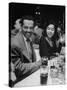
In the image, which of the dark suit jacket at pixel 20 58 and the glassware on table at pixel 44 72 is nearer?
the dark suit jacket at pixel 20 58

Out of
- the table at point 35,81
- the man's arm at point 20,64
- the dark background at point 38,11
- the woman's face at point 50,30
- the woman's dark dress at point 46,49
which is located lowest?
the table at point 35,81

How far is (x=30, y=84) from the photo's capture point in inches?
180

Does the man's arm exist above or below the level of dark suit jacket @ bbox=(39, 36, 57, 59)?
below

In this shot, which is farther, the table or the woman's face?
the woman's face

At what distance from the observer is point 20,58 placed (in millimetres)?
4484

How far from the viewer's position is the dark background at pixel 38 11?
444 cm

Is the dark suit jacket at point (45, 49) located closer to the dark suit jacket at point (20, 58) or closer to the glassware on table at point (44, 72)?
the glassware on table at point (44, 72)

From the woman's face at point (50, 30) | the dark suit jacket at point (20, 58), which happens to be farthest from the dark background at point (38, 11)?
the dark suit jacket at point (20, 58)

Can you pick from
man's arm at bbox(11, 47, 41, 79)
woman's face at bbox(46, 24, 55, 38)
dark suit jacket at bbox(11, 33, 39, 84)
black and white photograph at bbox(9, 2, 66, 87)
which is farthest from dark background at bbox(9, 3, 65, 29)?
man's arm at bbox(11, 47, 41, 79)

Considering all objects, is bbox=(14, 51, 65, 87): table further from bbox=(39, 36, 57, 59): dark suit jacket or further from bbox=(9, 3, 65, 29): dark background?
bbox=(9, 3, 65, 29): dark background

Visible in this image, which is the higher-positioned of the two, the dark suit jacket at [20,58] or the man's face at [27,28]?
the man's face at [27,28]

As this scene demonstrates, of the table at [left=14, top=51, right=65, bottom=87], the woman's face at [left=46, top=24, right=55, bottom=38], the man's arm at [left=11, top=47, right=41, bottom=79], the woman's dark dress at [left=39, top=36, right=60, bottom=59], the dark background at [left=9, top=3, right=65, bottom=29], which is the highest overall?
the dark background at [left=9, top=3, right=65, bottom=29]

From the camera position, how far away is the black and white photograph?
14.6ft

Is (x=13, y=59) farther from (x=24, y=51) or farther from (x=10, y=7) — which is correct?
(x=10, y=7)
